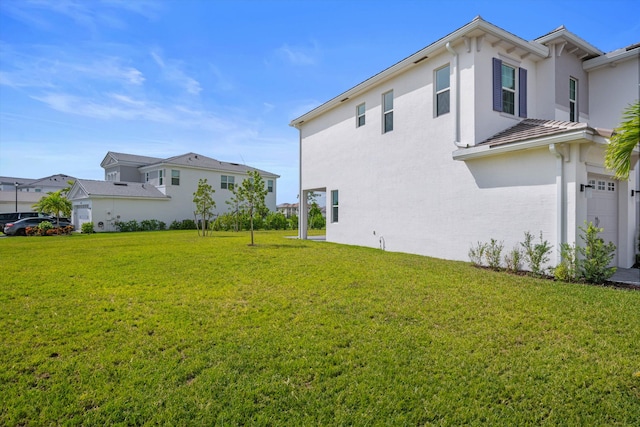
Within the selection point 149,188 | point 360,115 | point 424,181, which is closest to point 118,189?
point 149,188

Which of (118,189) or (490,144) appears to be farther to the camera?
(118,189)

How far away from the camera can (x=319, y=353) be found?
383cm

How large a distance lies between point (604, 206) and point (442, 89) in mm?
5404

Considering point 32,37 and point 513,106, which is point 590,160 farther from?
point 32,37

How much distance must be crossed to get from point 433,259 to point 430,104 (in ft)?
16.1

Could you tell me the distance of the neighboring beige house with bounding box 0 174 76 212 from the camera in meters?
36.6

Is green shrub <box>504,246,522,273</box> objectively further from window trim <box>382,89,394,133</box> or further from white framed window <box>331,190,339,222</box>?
white framed window <box>331,190,339,222</box>

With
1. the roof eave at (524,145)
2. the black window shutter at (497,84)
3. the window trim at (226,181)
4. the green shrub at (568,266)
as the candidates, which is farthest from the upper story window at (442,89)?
the window trim at (226,181)

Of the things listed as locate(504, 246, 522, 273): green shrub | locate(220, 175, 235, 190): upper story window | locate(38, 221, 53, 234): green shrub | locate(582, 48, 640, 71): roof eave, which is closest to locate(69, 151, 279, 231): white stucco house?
locate(220, 175, 235, 190): upper story window

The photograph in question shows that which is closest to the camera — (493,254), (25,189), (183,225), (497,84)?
(493,254)

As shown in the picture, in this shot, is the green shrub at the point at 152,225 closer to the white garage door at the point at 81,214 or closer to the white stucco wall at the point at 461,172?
the white garage door at the point at 81,214

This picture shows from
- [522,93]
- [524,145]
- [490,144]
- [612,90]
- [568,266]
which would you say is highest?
[612,90]

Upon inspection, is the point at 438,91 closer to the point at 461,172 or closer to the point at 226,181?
the point at 461,172

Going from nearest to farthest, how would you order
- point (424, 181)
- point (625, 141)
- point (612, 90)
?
point (625, 141)
point (424, 181)
point (612, 90)
